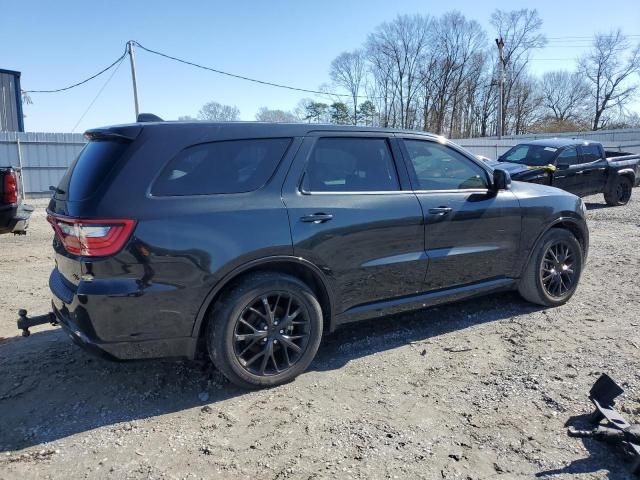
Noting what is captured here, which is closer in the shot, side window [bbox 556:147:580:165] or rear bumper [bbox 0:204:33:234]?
rear bumper [bbox 0:204:33:234]

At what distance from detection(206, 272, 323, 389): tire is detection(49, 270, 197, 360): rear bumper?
0.64 feet

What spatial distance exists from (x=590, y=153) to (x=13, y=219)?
485 inches

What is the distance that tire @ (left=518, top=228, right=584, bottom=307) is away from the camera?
4891 mm

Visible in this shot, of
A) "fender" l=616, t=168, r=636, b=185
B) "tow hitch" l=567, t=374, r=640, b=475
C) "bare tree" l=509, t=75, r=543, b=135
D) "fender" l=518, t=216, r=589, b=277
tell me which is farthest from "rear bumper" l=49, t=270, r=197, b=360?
"bare tree" l=509, t=75, r=543, b=135

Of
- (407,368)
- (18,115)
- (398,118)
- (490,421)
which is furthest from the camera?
(398,118)

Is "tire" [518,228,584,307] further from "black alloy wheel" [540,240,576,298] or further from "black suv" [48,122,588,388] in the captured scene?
"black suv" [48,122,588,388]

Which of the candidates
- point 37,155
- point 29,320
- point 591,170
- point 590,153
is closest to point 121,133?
point 29,320

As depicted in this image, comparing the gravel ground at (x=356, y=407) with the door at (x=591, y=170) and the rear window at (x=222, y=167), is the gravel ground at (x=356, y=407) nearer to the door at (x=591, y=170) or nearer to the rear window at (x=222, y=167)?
the rear window at (x=222, y=167)

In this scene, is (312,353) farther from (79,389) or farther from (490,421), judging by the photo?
(79,389)

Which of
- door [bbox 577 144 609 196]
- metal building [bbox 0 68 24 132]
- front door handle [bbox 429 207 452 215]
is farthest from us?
metal building [bbox 0 68 24 132]

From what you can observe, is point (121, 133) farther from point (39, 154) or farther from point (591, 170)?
point (39, 154)

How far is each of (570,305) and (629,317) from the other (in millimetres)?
524

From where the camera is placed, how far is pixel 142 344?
309cm

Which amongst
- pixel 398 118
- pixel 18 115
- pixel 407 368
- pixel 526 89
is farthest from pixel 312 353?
pixel 526 89
